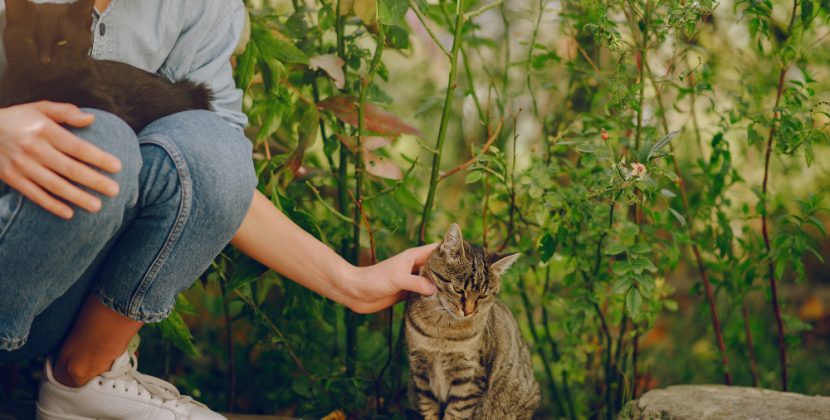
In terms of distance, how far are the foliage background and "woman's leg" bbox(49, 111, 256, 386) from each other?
0.97 feet

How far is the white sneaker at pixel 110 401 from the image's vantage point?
5.08ft

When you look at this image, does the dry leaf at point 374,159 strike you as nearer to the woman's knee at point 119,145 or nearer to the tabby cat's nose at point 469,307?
the tabby cat's nose at point 469,307

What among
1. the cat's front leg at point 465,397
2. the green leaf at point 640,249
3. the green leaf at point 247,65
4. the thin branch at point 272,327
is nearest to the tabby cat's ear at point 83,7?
the green leaf at point 247,65

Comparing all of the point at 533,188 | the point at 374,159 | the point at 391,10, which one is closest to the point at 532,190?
the point at 533,188

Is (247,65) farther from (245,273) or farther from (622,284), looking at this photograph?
(622,284)

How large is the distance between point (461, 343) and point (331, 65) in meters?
→ 0.70

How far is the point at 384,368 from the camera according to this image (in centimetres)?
193

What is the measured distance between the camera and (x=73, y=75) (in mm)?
1662

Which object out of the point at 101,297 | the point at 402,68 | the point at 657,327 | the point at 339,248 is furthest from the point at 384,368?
the point at 402,68

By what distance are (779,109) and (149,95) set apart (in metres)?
1.35

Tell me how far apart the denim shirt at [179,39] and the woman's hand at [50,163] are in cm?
47

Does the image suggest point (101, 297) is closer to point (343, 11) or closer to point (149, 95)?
point (149, 95)

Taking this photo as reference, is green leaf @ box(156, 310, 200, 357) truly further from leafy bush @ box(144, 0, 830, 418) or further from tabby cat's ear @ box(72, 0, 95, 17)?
tabby cat's ear @ box(72, 0, 95, 17)

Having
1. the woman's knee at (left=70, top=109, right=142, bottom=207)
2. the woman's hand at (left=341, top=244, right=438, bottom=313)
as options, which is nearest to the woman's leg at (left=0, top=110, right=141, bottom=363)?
the woman's knee at (left=70, top=109, right=142, bottom=207)
